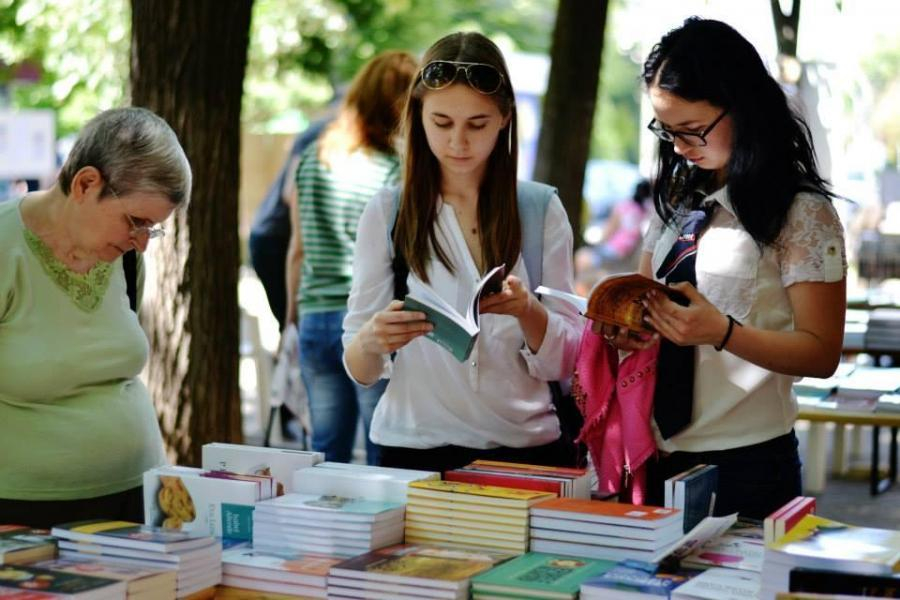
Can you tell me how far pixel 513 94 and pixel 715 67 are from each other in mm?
547

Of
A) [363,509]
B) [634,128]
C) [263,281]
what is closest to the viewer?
[363,509]

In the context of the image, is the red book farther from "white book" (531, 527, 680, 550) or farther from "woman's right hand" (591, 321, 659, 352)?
"woman's right hand" (591, 321, 659, 352)

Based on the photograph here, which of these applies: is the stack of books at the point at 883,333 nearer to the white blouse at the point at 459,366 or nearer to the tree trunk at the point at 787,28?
the tree trunk at the point at 787,28

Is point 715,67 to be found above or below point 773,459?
above

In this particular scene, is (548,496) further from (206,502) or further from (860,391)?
(860,391)

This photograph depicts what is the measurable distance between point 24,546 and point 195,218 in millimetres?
2224

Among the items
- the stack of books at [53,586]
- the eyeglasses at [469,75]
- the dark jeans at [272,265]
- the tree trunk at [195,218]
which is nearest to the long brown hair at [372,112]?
the tree trunk at [195,218]

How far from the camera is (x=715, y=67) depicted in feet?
9.21

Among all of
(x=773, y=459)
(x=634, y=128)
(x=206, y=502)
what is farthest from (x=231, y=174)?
(x=634, y=128)

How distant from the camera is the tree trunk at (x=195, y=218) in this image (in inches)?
178

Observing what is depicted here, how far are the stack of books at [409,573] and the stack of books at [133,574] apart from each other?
30 centimetres

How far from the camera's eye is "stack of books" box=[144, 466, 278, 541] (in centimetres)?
269

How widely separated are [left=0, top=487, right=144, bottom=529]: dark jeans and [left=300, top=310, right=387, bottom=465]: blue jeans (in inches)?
70.6

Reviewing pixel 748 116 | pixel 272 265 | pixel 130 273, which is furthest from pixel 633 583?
pixel 272 265
